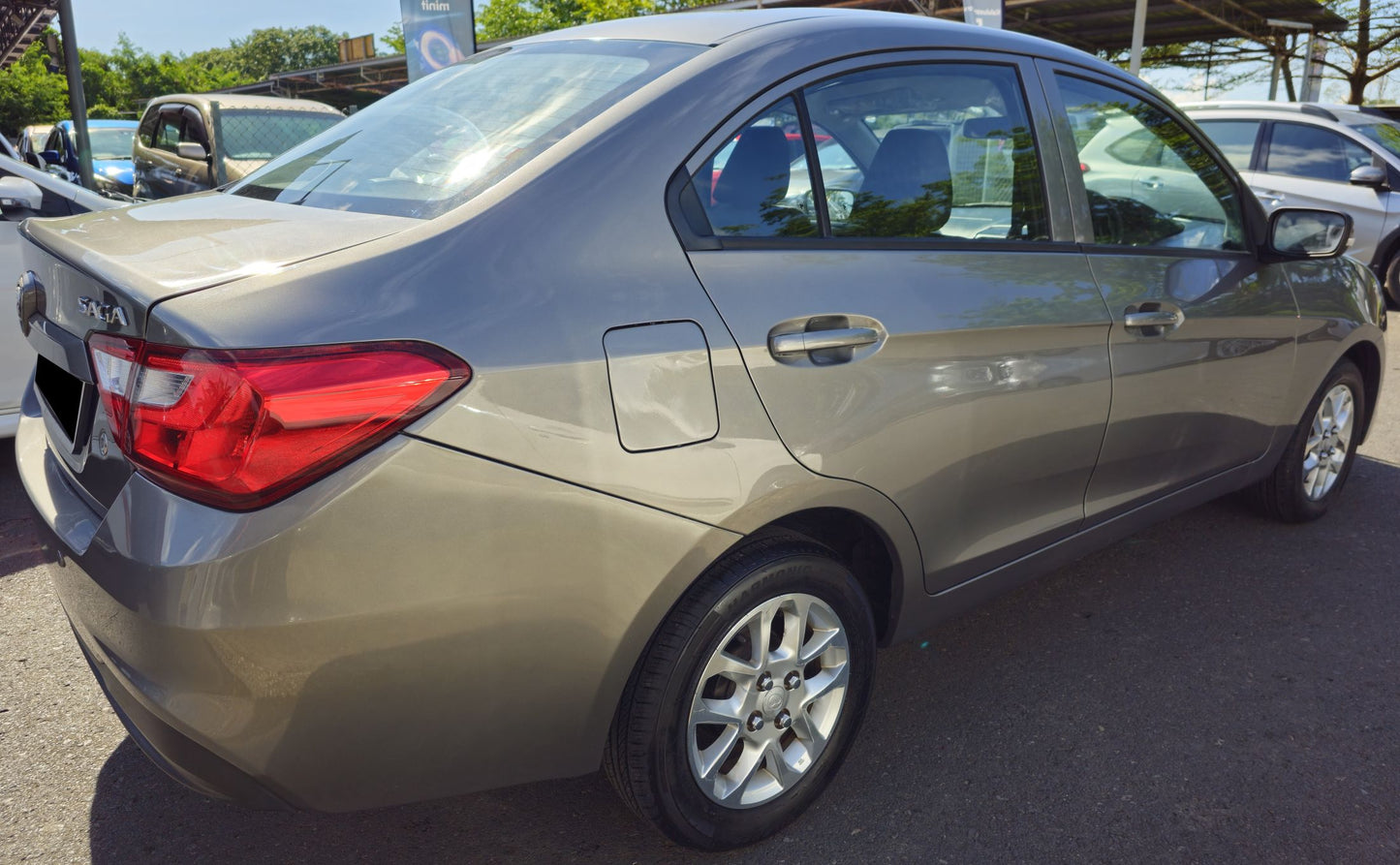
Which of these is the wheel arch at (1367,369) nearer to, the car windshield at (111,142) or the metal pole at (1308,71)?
the car windshield at (111,142)

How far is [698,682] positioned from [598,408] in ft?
1.98

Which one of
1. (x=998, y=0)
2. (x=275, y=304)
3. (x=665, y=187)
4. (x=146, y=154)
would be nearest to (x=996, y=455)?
(x=665, y=187)

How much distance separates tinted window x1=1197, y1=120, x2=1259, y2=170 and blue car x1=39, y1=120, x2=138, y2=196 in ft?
37.4

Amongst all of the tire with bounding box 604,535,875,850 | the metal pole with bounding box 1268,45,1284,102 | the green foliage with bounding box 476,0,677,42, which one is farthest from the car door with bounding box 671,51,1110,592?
the green foliage with bounding box 476,0,677,42

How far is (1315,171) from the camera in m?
9.28

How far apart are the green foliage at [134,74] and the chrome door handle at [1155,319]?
43.4ft

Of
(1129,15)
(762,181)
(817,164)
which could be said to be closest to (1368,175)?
(817,164)

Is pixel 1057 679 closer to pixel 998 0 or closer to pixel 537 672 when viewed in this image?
pixel 537 672

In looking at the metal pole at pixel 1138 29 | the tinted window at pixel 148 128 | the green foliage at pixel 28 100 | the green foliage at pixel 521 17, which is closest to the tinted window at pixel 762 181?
the tinted window at pixel 148 128

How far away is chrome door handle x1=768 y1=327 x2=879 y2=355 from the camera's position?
6.58ft

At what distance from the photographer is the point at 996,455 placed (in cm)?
248

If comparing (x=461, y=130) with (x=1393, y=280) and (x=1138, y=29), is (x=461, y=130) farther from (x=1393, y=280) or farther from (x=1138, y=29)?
(x=1138, y=29)

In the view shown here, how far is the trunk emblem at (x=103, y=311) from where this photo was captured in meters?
1.71

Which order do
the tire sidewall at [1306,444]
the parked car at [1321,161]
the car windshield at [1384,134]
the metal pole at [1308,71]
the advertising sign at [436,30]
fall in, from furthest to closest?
the metal pole at [1308,71]
the advertising sign at [436,30]
the car windshield at [1384,134]
the parked car at [1321,161]
the tire sidewall at [1306,444]
